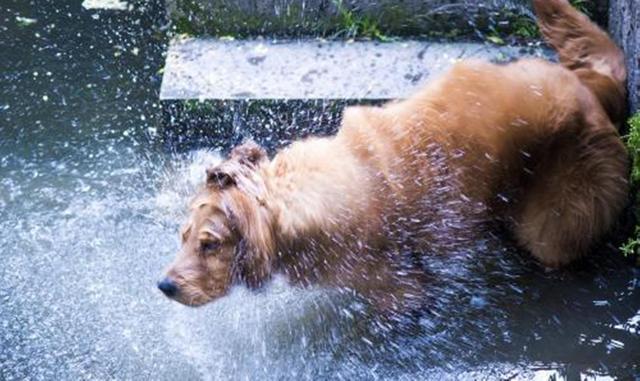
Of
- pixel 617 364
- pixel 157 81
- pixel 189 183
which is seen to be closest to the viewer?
pixel 617 364

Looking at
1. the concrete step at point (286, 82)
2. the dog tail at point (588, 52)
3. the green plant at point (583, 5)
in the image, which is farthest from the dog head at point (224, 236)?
the green plant at point (583, 5)

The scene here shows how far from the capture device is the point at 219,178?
381cm

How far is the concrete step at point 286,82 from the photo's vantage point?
529 cm

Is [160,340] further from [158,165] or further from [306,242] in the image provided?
[158,165]

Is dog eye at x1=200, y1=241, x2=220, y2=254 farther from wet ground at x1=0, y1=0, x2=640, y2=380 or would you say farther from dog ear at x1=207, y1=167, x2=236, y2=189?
wet ground at x1=0, y1=0, x2=640, y2=380

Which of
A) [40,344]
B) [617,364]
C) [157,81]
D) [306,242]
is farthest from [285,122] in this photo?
[617,364]

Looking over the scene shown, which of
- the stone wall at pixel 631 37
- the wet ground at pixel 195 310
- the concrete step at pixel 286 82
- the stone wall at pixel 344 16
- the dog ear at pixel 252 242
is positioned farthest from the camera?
the stone wall at pixel 344 16

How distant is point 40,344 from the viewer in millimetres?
4371

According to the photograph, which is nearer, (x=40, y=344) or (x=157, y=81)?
(x=40, y=344)

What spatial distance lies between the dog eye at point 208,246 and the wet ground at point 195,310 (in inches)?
16.3

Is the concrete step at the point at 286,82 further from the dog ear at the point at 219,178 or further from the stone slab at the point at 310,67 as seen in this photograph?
the dog ear at the point at 219,178

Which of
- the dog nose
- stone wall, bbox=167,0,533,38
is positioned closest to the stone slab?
stone wall, bbox=167,0,533,38

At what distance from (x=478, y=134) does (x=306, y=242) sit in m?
1.04

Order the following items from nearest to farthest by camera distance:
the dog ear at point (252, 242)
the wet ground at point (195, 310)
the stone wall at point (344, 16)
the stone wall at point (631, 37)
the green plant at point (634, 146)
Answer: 1. the dog ear at point (252, 242)
2. the wet ground at point (195, 310)
3. the green plant at point (634, 146)
4. the stone wall at point (631, 37)
5. the stone wall at point (344, 16)
